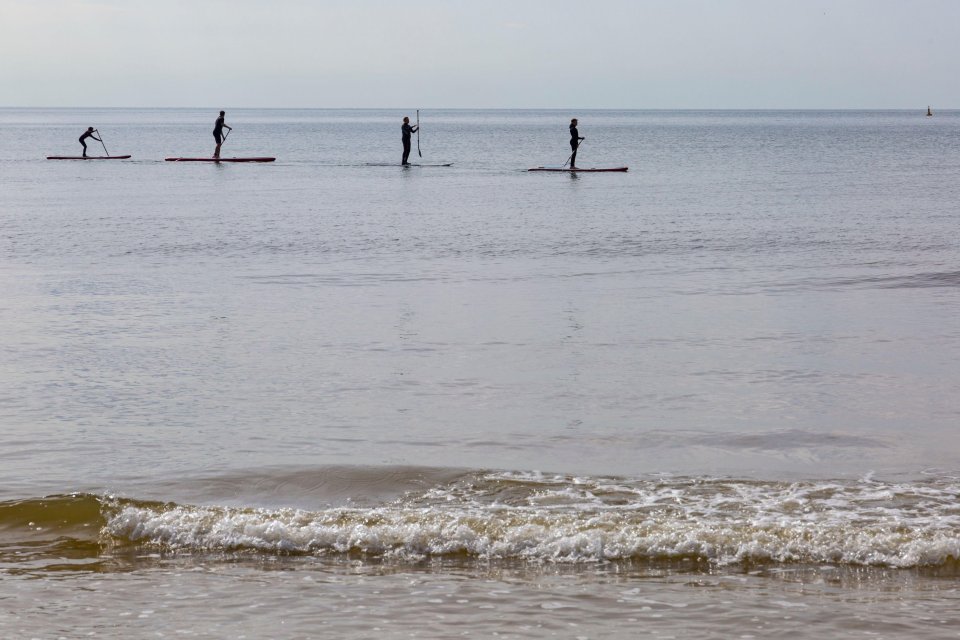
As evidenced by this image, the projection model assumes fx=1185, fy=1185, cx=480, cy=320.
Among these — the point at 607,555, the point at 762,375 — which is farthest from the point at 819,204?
the point at 607,555

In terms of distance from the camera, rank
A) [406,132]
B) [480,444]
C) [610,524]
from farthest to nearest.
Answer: [406,132], [480,444], [610,524]

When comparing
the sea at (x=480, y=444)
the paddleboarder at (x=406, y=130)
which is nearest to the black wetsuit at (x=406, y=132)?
the paddleboarder at (x=406, y=130)

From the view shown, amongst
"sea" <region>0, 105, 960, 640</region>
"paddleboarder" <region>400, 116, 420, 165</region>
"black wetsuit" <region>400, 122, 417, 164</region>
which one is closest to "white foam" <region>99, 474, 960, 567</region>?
"sea" <region>0, 105, 960, 640</region>

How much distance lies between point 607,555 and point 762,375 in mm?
4454

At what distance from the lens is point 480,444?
8.35 meters

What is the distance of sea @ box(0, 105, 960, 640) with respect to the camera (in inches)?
225

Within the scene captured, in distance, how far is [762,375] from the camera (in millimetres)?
10375

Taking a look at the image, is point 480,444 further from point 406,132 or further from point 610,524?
point 406,132

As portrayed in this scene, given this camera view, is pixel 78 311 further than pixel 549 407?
Yes

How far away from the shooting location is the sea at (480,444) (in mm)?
5711

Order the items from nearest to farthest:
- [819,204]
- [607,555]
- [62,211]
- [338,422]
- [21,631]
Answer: [21,631], [607,555], [338,422], [62,211], [819,204]

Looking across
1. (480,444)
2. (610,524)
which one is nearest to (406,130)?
(480,444)

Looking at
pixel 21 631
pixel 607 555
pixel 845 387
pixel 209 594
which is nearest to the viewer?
pixel 21 631

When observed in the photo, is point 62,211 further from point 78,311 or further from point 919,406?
point 919,406
